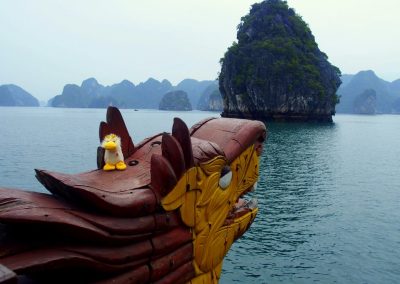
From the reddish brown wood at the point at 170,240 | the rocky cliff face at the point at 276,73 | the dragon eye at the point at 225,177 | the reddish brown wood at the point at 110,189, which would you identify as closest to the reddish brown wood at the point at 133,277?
the reddish brown wood at the point at 170,240

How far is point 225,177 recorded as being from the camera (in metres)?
3.78

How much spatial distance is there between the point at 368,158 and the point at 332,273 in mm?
22516

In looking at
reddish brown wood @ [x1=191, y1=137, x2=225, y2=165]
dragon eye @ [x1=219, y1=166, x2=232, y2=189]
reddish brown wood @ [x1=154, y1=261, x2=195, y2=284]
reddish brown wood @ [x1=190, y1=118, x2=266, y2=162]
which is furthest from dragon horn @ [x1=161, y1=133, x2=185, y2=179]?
reddish brown wood @ [x1=154, y1=261, x2=195, y2=284]

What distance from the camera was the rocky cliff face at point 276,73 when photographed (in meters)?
67.9

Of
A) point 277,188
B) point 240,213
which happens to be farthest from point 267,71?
point 240,213

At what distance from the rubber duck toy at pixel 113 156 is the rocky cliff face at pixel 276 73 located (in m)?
65.4

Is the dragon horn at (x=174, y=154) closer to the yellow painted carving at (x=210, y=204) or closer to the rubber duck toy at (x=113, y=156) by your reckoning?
the yellow painted carving at (x=210, y=204)

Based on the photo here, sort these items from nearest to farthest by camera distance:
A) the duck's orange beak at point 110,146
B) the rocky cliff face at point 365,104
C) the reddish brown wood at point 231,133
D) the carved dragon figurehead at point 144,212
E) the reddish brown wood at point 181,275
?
Result: 1. the carved dragon figurehead at point 144,212
2. the reddish brown wood at point 181,275
3. the duck's orange beak at point 110,146
4. the reddish brown wood at point 231,133
5. the rocky cliff face at point 365,104

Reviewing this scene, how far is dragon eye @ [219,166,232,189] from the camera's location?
375 cm

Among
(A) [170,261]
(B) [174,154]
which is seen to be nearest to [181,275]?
(A) [170,261]

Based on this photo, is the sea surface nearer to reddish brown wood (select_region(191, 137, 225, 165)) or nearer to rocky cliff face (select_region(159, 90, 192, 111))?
reddish brown wood (select_region(191, 137, 225, 165))

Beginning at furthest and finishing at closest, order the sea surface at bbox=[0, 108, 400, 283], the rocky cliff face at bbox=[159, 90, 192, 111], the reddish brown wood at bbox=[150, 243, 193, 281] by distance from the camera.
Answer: the rocky cliff face at bbox=[159, 90, 192, 111] → the sea surface at bbox=[0, 108, 400, 283] → the reddish brown wood at bbox=[150, 243, 193, 281]

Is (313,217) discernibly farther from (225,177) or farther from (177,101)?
(177,101)

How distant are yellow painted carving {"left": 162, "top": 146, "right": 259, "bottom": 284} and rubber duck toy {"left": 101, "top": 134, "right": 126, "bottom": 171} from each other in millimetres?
692
